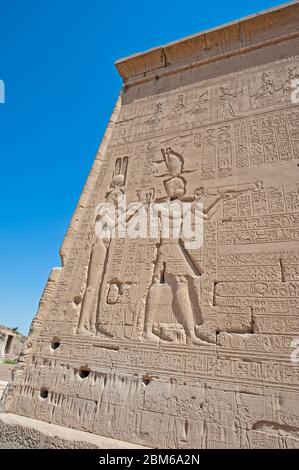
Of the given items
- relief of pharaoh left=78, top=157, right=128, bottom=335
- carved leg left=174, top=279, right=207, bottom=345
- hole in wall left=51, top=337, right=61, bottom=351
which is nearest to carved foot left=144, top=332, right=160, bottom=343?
carved leg left=174, top=279, right=207, bottom=345

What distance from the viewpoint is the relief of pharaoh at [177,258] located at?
2.68m

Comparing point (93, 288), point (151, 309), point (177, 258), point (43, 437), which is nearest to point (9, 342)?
point (93, 288)

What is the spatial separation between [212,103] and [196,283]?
287cm

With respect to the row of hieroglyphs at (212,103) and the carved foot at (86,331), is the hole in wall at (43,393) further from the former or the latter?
the row of hieroglyphs at (212,103)

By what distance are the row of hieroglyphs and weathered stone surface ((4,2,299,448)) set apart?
0.02m

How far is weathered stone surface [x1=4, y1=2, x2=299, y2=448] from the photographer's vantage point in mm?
2195

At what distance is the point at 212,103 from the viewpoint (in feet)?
13.2

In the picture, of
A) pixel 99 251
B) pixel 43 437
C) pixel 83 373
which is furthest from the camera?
pixel 99 251

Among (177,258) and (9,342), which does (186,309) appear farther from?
(9,342)

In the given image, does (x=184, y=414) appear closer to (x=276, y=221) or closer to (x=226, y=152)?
(x=276, y=221)

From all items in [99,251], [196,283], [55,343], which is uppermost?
[99,251]

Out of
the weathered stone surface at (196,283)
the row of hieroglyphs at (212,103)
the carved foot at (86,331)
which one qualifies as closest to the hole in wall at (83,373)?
the weathered stone surface at (196,283)

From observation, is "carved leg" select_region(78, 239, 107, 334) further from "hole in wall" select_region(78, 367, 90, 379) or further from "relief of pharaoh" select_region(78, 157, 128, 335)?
"hole in wall" select_region(78, 367, 90, 379)

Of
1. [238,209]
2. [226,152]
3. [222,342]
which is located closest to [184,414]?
[222,342]
